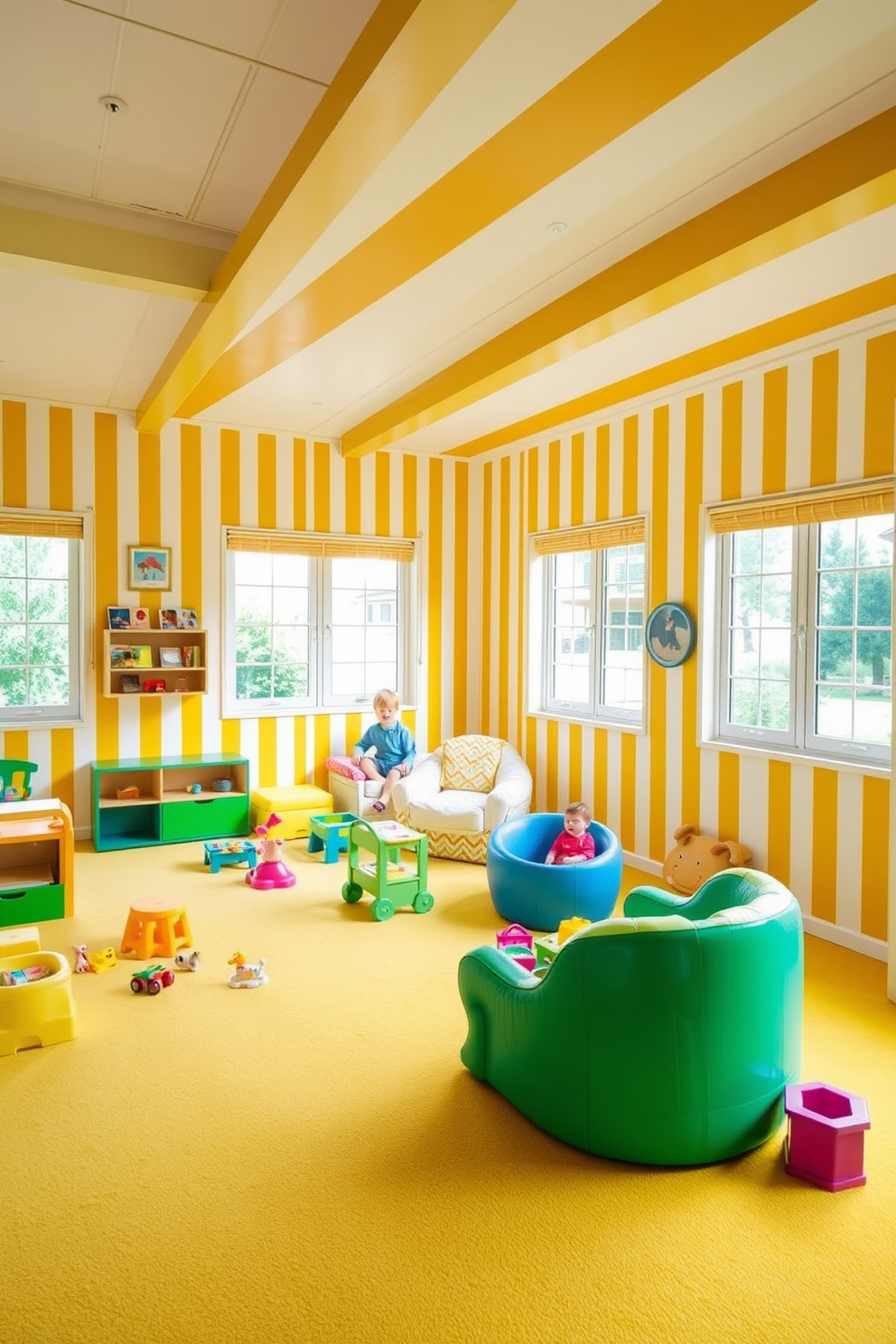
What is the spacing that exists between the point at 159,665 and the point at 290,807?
4.43 feet

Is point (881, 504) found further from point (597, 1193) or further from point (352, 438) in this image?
point (352, 438)

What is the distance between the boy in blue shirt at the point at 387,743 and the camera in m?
6.17

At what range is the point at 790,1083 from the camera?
2.49 metres

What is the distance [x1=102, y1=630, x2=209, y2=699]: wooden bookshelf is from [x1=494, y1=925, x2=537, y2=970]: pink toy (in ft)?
10.2

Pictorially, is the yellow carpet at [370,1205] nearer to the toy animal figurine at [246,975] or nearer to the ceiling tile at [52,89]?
the toy animal figurine at [246,975]

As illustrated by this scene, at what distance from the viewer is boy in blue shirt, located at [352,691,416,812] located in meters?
6.17

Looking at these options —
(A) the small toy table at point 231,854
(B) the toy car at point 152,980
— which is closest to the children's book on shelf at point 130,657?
(A) the small toy table at point 231,854

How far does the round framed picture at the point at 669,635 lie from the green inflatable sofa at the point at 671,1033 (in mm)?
2529

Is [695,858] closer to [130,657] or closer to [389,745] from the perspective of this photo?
[389,745]

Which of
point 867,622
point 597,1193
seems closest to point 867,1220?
point 597,1193

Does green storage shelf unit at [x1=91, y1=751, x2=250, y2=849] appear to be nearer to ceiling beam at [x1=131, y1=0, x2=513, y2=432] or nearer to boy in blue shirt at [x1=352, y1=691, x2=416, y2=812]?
boy in blue shirt at [x1=352, y1=691, x2=416, y2=812]

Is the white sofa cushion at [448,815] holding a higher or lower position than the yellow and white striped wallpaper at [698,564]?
lower

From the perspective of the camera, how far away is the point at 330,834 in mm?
5375

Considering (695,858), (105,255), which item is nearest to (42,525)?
(105,255)
